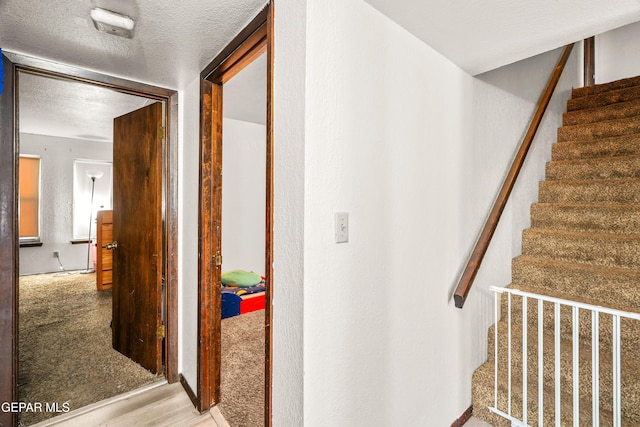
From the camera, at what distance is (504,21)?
133cm

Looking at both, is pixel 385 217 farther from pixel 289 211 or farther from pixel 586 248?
pixel 586 248

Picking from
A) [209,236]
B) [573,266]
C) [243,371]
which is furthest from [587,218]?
[243,371]

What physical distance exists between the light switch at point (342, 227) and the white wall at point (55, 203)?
20.0ft

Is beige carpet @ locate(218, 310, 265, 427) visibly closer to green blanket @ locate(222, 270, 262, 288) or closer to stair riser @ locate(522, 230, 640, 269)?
green blanket @ locate(222, 270, 262, 288)

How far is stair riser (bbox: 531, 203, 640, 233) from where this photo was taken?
212cm

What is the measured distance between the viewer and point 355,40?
3.94ft

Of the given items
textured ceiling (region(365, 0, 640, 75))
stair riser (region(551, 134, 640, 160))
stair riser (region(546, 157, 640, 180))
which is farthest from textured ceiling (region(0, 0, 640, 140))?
stair riser (region(551, 134, 640, 160))

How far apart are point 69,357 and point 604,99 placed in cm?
535

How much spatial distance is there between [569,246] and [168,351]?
9.90 ft

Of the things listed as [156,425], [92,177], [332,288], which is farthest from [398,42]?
[92,177]

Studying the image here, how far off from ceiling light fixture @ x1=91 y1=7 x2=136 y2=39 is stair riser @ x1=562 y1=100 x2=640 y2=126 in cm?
378

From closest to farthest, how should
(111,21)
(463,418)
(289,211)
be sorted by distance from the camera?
(289,211), (111,21), (463,418)

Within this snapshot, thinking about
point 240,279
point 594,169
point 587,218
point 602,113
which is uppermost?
point 602,113

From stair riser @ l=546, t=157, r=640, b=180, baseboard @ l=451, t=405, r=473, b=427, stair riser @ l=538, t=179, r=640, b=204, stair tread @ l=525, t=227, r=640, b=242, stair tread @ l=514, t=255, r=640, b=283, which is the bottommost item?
baseboard @ l=451, t=405, r=473, b=427
